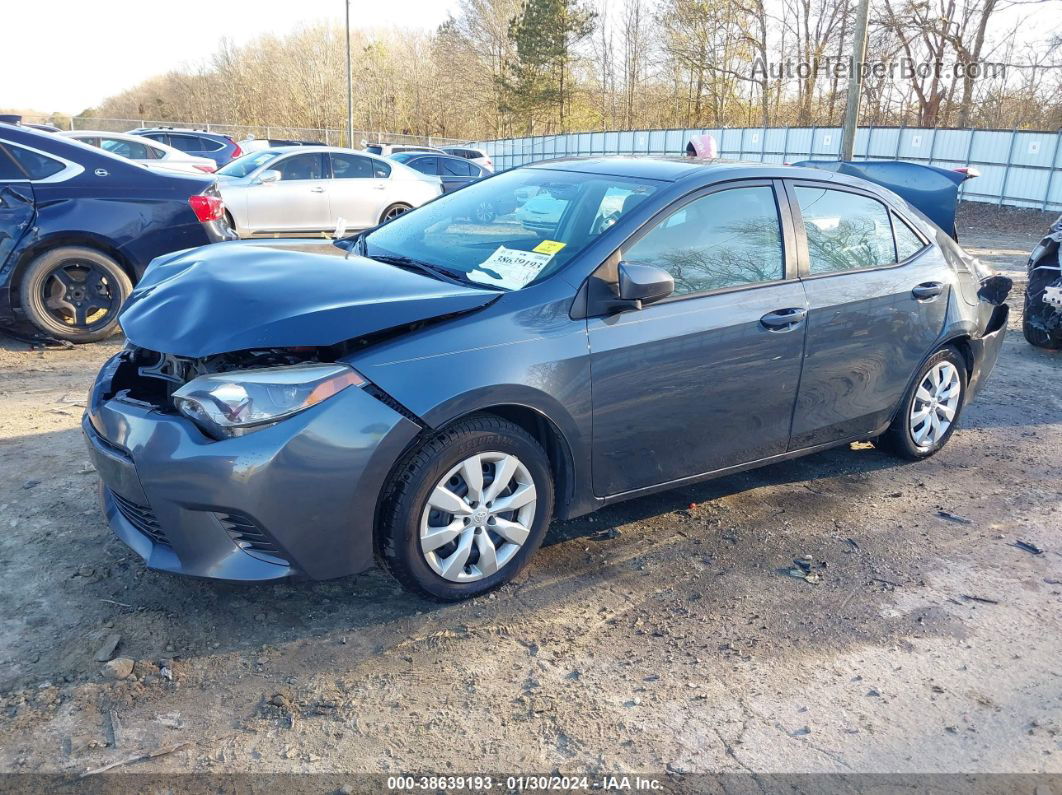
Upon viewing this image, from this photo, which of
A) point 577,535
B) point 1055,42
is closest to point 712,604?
point 577,535

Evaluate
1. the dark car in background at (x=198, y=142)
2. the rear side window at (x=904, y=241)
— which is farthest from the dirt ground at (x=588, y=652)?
the dark car in background at (x=198, y=142)

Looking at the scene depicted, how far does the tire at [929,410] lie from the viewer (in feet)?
15.5

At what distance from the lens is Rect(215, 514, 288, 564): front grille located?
9.00 ft

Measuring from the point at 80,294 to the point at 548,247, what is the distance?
4.70 metres

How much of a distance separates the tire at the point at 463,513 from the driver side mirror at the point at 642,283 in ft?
2.29

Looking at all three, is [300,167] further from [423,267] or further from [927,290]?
[927,290]

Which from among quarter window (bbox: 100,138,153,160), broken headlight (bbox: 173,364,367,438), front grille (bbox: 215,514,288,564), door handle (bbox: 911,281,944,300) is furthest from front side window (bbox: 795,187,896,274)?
quarter window (bbox: 100,138,153,160)

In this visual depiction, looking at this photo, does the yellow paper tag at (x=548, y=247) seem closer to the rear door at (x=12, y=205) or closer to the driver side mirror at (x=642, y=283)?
the driver side mirror at (x=642, y=283)

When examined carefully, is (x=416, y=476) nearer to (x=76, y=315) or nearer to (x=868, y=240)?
(x=868, y=240)

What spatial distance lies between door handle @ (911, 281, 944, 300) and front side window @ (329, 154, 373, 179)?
9.76 meters

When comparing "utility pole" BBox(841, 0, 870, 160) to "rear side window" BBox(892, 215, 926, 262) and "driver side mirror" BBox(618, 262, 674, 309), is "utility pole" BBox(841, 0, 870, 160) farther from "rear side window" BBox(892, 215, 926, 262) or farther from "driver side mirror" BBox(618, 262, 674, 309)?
"driver side mirror" BBox(618, 262, 674, 309)

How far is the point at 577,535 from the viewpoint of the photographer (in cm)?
389

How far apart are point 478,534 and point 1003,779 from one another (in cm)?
186

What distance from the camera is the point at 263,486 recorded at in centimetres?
268
